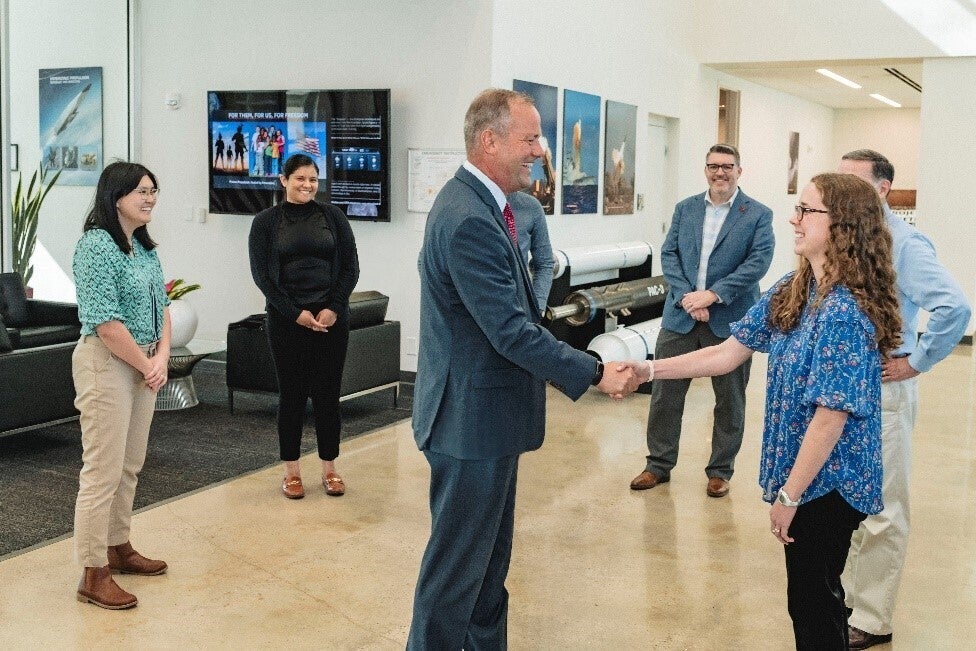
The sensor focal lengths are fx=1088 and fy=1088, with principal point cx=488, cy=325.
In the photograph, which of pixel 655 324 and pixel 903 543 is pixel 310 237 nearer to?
pixel 903 543

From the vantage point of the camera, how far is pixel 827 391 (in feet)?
7.83

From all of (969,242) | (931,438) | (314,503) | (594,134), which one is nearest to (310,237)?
(314,503)

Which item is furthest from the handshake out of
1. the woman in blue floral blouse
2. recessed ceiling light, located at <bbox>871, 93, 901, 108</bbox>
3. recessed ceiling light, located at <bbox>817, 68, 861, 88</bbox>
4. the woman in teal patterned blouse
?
recessed ceiling light, located at <bbox>871, 93, 901, 108</bbox>

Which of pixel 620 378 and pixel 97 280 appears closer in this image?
pixel 620 378

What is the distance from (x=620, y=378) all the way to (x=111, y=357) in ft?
5.54

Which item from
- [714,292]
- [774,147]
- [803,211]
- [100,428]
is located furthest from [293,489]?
[774,147]

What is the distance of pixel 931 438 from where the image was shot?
6.59 m

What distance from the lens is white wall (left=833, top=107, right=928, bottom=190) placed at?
19828mm

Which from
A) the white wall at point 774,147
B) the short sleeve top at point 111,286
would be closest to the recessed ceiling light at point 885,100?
the white wall at point 774,147

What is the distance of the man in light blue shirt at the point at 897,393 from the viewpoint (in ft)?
10.1

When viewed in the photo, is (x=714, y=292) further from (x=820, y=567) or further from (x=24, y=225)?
(x=24, y=225)

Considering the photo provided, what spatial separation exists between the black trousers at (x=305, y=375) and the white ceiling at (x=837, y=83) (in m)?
8.43

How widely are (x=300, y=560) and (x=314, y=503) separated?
0.77 meters

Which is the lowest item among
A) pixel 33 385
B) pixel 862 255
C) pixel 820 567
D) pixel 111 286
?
pixel 33 385
